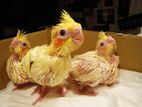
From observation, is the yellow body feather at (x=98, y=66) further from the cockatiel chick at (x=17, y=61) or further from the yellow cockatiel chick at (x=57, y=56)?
the cockatiel chick at (x=17, y=61)

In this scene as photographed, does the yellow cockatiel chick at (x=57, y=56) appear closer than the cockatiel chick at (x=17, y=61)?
Yes

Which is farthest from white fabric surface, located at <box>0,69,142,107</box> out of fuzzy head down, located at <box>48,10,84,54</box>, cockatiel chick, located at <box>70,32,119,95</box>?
fuzzy head down, located at <box>48,10,84,54</box>

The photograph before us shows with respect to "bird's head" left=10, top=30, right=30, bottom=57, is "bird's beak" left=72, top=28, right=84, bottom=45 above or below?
above

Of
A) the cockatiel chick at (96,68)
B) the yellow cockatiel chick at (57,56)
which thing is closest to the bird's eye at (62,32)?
the yellow cockatiel chick at (57,56)

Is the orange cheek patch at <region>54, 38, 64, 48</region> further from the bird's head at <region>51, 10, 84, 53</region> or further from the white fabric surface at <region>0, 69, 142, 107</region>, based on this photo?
the white fabric surface at <region>0, 69, 142, 107</region>

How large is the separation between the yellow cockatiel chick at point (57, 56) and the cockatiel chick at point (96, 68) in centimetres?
5

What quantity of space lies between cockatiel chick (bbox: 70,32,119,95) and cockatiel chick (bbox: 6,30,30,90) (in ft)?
0.50

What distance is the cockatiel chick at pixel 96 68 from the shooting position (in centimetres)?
69

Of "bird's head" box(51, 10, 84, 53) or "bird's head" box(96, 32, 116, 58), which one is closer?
"bird's head" box(51, 10, 84, 53)

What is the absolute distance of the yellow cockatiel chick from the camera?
2.03ft

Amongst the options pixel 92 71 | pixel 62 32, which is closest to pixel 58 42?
pixel 62 32

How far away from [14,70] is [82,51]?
29 cm

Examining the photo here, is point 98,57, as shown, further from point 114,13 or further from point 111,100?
point 114,13

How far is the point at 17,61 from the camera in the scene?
759mm
